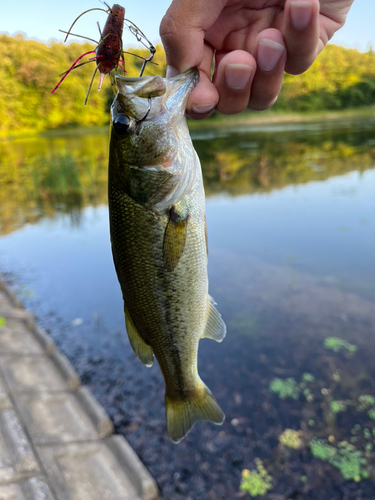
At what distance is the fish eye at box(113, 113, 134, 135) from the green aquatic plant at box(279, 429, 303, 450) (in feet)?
12.7

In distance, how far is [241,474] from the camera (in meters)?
3.67

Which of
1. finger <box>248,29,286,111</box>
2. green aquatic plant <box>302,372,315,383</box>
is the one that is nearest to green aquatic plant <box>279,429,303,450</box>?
green aquatic plant <box>302,372,315,383</box>

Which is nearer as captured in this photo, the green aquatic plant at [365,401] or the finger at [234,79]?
the finger at [234,79]

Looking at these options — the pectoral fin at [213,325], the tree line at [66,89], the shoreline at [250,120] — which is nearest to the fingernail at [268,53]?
the pectoral fin at [213,325]

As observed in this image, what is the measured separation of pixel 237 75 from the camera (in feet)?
5.82

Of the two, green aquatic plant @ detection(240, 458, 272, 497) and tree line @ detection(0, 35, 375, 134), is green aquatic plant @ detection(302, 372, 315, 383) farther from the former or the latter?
tree line @ detection(0, 35, 375, 134)

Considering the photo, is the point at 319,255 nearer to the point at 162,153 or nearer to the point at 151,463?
the point at 151,463

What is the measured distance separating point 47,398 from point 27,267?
17.0 feet

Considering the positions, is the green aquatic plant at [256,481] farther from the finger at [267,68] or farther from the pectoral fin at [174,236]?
the finger at [267,68]

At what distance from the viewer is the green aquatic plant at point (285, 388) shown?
179 inches

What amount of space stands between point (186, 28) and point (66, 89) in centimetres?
4378

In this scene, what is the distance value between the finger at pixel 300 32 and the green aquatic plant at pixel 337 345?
14.7ft

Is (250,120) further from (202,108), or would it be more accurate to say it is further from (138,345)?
(138,345)

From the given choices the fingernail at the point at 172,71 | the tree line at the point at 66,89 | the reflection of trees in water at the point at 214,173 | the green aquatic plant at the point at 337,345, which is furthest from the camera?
the tree line at the point at 66,89
